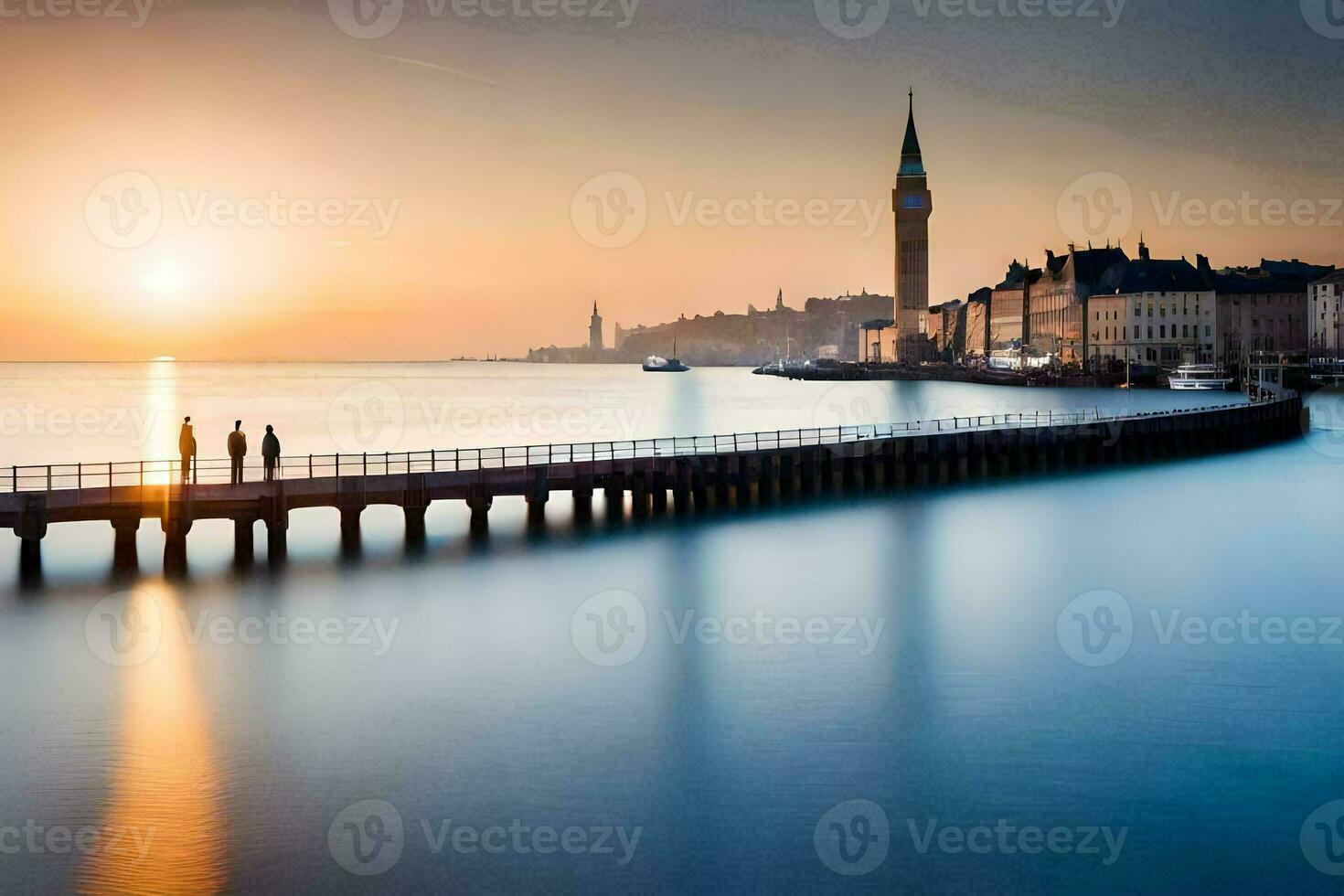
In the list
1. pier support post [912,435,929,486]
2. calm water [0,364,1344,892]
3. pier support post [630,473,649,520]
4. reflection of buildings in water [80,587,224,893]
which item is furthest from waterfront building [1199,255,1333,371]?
reflection of buildings in water [80,587,224,893]

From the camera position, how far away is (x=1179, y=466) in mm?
58562

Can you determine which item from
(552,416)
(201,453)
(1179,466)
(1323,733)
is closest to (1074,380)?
(552,416)

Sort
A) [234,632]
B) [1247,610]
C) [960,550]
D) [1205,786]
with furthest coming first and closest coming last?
[960,550] → [1247,610] → [234,632] → [1205,786]

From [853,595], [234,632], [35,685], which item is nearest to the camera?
[35,685]

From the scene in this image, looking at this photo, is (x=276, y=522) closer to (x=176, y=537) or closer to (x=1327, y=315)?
(x=176, y=537)

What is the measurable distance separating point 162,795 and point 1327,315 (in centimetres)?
15855

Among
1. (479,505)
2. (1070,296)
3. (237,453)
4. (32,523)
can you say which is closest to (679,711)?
(237,453)

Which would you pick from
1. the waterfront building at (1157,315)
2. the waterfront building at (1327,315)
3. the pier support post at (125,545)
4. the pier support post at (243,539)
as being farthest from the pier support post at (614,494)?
the waterfront building at (1327,315)

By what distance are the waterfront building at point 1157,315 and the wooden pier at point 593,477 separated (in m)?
85.1

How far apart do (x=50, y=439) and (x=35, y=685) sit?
65142 millimetres

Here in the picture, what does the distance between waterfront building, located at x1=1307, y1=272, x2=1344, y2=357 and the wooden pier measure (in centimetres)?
8098

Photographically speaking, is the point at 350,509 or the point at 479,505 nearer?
the point at 350,509

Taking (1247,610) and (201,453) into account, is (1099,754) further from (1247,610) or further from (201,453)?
(201,453)

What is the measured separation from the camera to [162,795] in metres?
14.8
